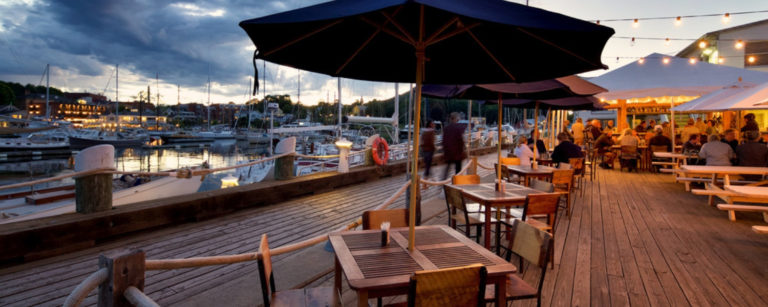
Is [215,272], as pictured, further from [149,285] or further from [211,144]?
[211,144]

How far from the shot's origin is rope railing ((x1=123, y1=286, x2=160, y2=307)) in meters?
1.36

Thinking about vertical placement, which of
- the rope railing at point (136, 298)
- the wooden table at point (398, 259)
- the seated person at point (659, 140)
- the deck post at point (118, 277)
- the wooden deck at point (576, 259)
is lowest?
the wooden deck at point (576, 259)

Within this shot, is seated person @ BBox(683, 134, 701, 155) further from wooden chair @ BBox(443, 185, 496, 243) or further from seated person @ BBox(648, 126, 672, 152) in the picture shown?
wooden chair @ BBox(443, 185, 496, 243)

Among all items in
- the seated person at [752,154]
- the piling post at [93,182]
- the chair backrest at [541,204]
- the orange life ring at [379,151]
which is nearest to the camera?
the chair backrest at [541,204]

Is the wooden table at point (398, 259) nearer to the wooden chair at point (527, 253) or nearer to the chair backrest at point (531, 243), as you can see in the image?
the wooden chair at point (527, 253)

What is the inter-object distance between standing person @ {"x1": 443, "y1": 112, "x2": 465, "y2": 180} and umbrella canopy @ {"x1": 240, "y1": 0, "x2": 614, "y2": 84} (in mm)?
4150

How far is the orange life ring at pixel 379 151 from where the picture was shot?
9.79 m

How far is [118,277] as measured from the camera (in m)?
1.42

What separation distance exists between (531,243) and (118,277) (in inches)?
92.5

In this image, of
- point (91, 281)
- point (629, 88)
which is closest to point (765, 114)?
point (629, 88)

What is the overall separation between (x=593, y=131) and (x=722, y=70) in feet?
15.5

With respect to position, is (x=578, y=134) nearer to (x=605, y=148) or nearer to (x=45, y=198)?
(x=605, y=148)

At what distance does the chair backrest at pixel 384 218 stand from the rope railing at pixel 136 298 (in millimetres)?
1642

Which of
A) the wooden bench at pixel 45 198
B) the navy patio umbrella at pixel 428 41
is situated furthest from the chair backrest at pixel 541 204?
the wooden bench at pixel 45 198
